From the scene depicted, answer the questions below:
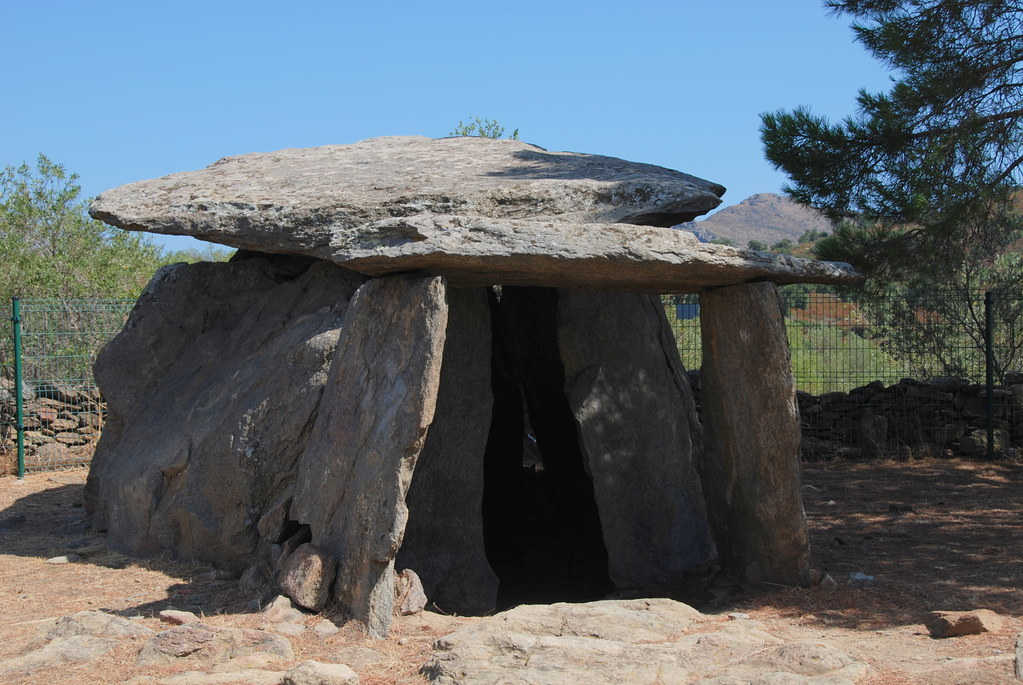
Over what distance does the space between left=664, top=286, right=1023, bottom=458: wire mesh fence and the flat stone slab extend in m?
4.00

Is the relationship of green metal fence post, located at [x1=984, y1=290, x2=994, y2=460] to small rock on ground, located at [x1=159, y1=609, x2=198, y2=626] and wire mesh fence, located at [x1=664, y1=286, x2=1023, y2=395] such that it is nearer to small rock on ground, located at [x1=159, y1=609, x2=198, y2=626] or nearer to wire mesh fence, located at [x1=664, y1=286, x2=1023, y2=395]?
wire mesh fence, located at [x1=664, y1=286, x2=1023, y2=395]

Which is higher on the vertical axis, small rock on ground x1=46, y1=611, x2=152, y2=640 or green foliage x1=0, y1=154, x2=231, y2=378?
green foliage x1=0, y1=154, x2=231, y2=378

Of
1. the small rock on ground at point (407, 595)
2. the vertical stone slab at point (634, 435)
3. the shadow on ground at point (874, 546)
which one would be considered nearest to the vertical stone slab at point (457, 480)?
the vertical stone slab at point (634, 435)

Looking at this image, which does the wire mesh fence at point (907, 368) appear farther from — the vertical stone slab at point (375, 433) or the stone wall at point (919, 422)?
the vertical stone slab at point (375, 433)

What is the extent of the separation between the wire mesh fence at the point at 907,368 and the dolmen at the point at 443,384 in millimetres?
3975

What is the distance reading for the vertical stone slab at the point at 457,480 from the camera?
5.71 metres

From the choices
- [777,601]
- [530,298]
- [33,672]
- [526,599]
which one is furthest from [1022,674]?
[530,298]

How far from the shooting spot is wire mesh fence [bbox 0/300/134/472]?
33.1 ft

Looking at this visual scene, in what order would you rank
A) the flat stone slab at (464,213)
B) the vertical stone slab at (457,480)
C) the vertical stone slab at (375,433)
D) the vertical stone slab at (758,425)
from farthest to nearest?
the vertical stone slab at (457,480) → the vertical stone slab at (758,425) → the flat stone slab at (464,213) → the vertical stone slab at (375,433)

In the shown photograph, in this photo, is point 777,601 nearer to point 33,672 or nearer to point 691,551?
point 691,551

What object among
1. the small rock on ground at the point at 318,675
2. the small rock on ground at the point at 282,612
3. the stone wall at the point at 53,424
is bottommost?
the small rock on ground at the point at 318,675

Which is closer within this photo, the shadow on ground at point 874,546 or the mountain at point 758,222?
the shadow on ground at point 874,546

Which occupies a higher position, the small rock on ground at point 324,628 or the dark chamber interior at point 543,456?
the dark chamber interior at point 543,456

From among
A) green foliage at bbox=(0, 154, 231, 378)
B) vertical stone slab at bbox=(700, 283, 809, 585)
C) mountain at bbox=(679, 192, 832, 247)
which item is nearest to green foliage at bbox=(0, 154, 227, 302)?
green foliage at bbox=(0, 154, 231, 378)
